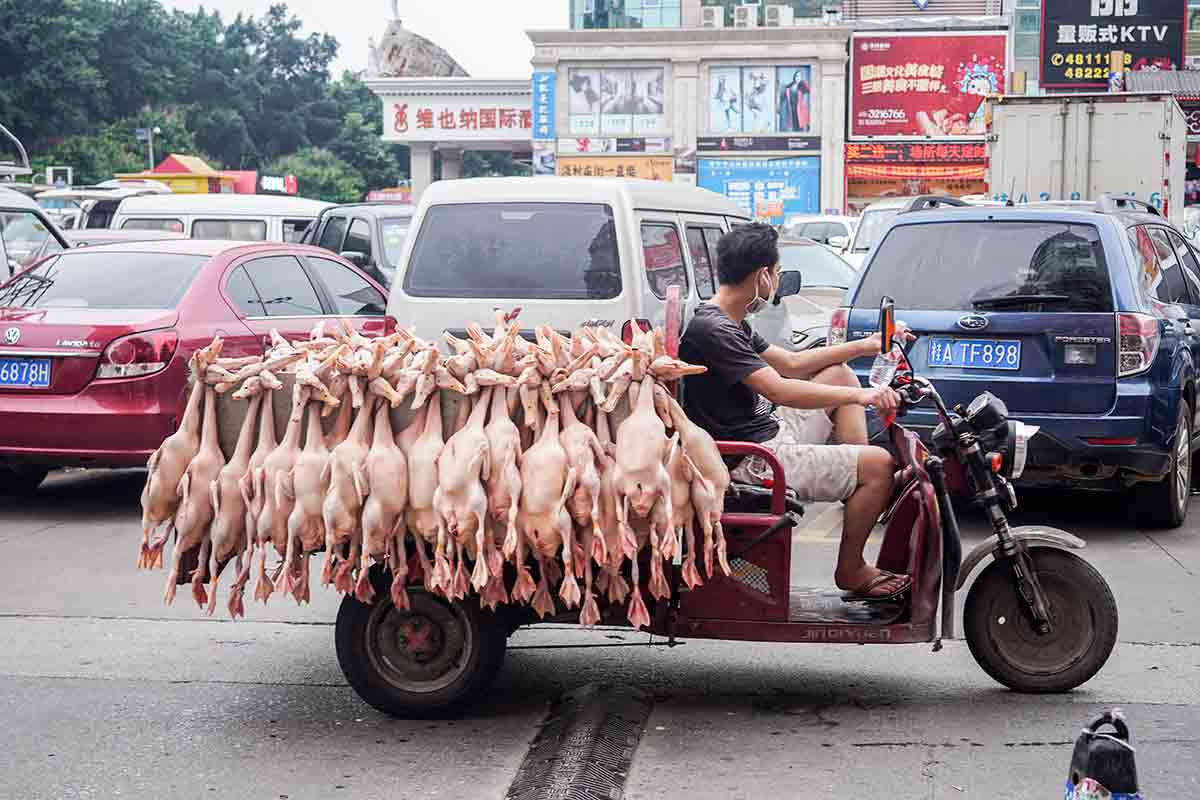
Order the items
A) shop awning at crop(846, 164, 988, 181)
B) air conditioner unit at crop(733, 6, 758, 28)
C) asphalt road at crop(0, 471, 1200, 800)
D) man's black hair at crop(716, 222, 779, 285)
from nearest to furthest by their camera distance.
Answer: asphalt road at crop(0, 471, 1200, 800) → man's black hair at crop(716, 222, 779, 285) → air conditioner unit at crop(733, 6, 758, 28) → shop awning at crop(846, 164, 988, 181)

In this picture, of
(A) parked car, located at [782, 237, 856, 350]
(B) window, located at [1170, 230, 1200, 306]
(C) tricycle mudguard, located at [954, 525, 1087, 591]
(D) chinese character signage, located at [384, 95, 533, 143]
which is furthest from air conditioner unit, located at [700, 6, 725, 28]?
(C) tricycle mudguard, located at [954, 525, 1087, 591]

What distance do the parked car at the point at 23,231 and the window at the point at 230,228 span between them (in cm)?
360

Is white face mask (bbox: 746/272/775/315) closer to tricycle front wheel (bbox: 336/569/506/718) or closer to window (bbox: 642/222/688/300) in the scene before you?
tricycle front wheel (bbox: 336/569/506/718)

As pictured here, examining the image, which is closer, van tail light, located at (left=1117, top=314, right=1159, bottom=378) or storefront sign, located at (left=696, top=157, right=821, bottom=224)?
van tail light, located at (left=1117, top=314, right=1159, bottom=378)

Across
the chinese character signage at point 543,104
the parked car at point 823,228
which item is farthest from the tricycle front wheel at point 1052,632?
the chinese character signage at point 543,104

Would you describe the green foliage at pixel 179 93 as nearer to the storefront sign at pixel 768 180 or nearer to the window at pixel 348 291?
the storefront sign at pixel 768 180

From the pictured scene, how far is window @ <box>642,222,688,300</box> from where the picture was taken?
30.9ft

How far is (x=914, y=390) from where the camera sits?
207 inches

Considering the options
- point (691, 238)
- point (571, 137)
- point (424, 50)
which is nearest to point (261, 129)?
point (424, 50)

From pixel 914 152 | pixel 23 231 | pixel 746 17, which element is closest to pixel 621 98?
pixel 746 17

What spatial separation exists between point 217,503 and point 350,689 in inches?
40.8

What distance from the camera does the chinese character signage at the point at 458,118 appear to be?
6338 centimetres

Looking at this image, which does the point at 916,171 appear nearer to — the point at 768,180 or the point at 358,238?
the point at 768,180

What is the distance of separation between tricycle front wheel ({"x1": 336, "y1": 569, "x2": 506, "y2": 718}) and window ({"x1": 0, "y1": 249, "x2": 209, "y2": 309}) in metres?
4.61
